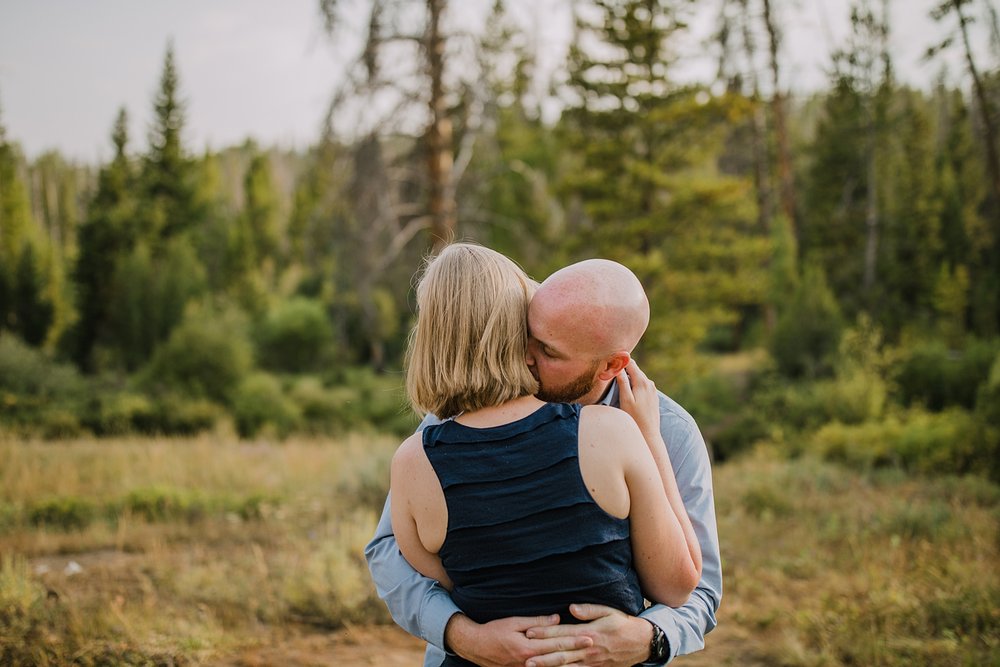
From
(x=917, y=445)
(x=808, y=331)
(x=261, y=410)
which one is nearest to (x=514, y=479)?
(x=917, y=445)

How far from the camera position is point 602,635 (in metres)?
1.68

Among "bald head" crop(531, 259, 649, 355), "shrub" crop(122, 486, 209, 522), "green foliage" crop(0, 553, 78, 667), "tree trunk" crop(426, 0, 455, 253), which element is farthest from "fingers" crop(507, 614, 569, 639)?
"tree trunk" crop(426, 0, 455, 253)

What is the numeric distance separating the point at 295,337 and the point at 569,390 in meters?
35.4

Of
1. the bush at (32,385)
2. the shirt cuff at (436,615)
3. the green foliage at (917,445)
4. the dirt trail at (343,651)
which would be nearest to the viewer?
the shirt cuff at (436,615)

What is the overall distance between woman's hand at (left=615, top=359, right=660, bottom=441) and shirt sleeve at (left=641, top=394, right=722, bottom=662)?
13 centimetres

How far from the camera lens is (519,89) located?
11.2 m

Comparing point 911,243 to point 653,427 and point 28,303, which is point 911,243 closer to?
point 653,427

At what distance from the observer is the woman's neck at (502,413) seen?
5.39 ft

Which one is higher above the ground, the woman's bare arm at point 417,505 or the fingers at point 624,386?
the fingers at point 624,386

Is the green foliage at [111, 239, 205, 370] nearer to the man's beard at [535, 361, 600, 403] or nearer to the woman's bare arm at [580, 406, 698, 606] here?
the man's beard at [535, 361, 600, 403]

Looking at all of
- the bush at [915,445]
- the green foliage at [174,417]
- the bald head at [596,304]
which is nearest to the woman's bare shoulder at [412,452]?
the bald head at [596,304]

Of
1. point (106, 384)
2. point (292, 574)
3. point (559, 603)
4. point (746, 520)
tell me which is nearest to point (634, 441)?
point (559, 603)

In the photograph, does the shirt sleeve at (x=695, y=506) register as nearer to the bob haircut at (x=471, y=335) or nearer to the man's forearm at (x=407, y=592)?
the bob haircut at (x=471, y=335)

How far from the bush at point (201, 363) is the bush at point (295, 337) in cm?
968
